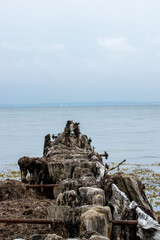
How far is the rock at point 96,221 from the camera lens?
442cm

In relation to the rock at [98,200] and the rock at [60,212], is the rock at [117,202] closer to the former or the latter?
the rock at [98,200]

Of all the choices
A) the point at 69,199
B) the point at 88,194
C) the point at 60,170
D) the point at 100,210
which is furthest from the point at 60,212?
the point at 60,170

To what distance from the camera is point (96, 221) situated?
14.5 feet

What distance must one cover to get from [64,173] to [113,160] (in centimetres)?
2222

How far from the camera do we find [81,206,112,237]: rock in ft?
14.5

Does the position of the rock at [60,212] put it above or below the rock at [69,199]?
below

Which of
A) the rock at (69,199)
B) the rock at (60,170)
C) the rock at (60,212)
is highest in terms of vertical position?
the rock at (69,199)

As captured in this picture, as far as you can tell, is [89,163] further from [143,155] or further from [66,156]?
[143,155]

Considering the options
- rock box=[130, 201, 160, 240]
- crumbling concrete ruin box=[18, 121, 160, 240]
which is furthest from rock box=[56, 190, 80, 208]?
rock box=[130, 201, 160, 240]

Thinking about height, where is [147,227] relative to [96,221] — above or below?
below

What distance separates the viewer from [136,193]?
691 cm

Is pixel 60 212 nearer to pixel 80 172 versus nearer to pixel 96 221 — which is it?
pixel 96 221

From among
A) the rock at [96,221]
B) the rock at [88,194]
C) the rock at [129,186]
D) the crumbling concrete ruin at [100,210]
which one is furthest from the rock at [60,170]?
→ the rock at [96,221]

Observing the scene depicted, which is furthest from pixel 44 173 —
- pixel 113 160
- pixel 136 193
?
pixel 113 160
